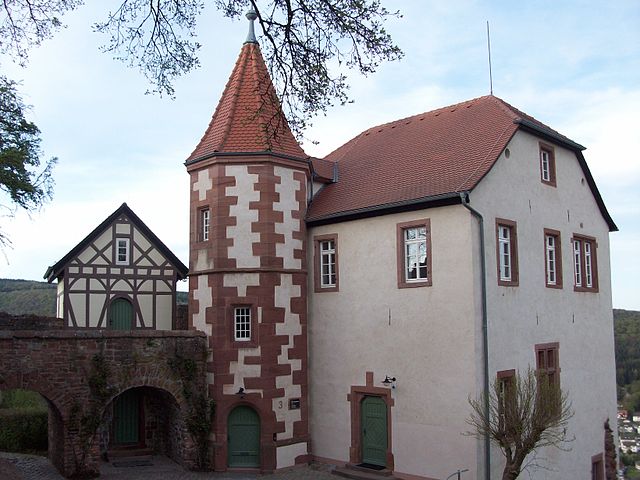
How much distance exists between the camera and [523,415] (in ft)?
40.0

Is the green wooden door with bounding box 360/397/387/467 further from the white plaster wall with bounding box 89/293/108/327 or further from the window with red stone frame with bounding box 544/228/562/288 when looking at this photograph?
the white plaster wall with bounding box 89/293/108/327

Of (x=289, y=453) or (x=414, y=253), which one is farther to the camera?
(x=289, y=453)

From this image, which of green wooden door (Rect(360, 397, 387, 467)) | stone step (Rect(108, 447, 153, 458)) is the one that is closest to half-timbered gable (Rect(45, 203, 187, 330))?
stone step (Rect(108, 447, 153, 458))

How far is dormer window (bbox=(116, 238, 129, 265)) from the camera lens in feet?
68.6

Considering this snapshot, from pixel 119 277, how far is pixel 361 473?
996cm

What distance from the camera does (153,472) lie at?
15.1 meters

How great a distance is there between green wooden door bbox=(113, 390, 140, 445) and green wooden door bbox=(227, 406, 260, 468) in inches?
132

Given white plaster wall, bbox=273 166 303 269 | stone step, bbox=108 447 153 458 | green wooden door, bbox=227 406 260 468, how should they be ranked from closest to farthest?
green wooden door, bbox=227 406 260 468
white plaster wall, bbox=273 166 303 269
stone step, bbox=108 447 153 458

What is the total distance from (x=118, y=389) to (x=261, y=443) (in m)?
3.28

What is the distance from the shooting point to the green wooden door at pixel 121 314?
20.6m

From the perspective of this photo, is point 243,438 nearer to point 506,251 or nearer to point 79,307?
point 506,251

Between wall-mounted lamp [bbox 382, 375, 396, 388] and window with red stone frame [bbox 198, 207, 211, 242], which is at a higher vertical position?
window with red stone frame [bbox 198, 207, 211, 242]

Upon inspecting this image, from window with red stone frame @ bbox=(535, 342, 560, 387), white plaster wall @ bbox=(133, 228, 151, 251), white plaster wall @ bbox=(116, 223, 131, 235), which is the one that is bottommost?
window with red stone frame @ bbox=(535, 342, 560, 387)

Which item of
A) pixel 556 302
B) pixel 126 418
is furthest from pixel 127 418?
pixel 556 302
